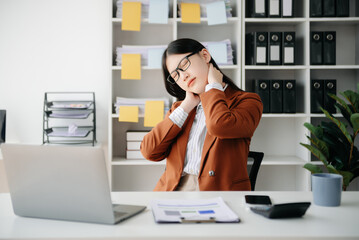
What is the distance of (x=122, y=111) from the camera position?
2822 millimetres

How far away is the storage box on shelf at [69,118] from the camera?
279 centimetres

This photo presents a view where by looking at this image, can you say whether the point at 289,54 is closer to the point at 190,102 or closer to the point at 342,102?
the point at 342,102

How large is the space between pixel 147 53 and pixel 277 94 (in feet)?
3.42

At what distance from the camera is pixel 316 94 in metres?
2.83

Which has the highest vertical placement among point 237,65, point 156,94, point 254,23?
point 254,23

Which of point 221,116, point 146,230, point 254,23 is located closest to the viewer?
point 146,230

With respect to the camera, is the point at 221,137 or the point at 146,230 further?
the point at 221,137

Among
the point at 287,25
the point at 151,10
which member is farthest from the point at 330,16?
the point at 151,10

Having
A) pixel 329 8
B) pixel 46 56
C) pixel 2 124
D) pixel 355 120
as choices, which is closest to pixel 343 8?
pixel 329 8

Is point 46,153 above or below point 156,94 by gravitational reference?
below

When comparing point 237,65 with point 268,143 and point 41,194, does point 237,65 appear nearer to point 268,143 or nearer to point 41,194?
point 268,143

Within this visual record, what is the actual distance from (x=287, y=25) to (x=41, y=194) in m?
2.63

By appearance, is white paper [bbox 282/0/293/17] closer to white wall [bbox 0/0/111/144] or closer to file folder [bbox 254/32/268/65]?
file folder [bbox 254/32/268/65]

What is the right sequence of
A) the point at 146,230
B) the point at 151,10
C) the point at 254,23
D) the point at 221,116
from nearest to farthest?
1. the point at 146,230
2. the point at 221,116
3. the point at 151,10
4. the point at 254,23
